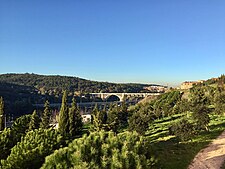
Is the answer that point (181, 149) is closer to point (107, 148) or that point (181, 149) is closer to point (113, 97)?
point (107, 148)

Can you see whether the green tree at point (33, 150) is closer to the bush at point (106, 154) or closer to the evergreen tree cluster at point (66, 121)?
the bush at point (106, 154)

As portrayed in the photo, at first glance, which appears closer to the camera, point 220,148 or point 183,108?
point 220,148

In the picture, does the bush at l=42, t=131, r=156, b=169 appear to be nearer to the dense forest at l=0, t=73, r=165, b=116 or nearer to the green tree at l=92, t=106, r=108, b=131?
the green tree at l=92, t=106, r=108, b=131

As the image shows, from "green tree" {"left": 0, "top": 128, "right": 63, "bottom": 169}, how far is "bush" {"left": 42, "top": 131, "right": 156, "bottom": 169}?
3.39 meters

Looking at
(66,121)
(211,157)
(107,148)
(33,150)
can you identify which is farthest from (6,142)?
(66,121)

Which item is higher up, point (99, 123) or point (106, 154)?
point (106, 154)

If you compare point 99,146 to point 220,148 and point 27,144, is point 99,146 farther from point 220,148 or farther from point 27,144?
point 220,148

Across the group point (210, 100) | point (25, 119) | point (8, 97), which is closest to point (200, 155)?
point (25, 119)

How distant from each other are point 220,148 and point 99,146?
15.3 m

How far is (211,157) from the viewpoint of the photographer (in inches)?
835

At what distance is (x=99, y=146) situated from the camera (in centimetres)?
1167

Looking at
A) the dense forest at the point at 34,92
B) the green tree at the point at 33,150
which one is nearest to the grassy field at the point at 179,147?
the green tree at the point at 33,150

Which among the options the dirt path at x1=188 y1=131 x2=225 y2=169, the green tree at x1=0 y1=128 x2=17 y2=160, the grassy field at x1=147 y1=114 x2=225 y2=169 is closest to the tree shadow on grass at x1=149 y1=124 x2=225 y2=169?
the grassy field at x1=147 y1=114 x2=225 y2=169

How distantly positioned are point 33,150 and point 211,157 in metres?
13.8
